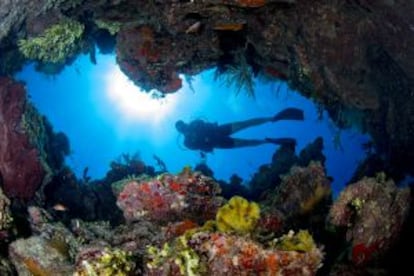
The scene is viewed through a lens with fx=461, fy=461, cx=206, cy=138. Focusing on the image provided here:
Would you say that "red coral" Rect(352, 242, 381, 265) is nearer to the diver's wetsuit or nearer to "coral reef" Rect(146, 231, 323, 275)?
"coral reef" Rect(146, 231, 323, 275)

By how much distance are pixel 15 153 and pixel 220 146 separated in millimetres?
8622

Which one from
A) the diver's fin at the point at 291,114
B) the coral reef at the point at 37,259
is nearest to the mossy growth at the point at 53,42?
the coral reef at the point at 37,259

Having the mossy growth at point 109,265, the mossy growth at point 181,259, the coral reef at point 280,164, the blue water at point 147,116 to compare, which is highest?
the mossy growth at point 181,259

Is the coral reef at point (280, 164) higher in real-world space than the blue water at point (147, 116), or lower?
higher

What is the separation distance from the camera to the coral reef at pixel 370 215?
4.85 m

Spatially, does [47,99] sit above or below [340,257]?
below

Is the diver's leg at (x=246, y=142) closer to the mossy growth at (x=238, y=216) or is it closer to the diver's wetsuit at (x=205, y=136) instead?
the diver's wetsuit at (x=205, y=136)

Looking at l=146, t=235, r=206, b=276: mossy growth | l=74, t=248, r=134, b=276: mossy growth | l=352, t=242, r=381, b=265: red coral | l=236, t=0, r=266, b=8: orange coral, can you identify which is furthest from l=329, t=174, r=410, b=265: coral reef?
l=236, t=0, r=266, b=8: orange coral

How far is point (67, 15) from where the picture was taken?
945cm

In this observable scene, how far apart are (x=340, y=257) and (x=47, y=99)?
3825cm

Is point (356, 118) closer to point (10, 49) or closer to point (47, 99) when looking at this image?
point (10, 49)

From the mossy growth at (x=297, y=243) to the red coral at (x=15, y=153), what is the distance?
6.51 metres

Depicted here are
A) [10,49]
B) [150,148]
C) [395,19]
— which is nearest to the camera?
[395,19]

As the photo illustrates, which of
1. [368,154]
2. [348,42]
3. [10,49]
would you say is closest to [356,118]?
[368,154]
